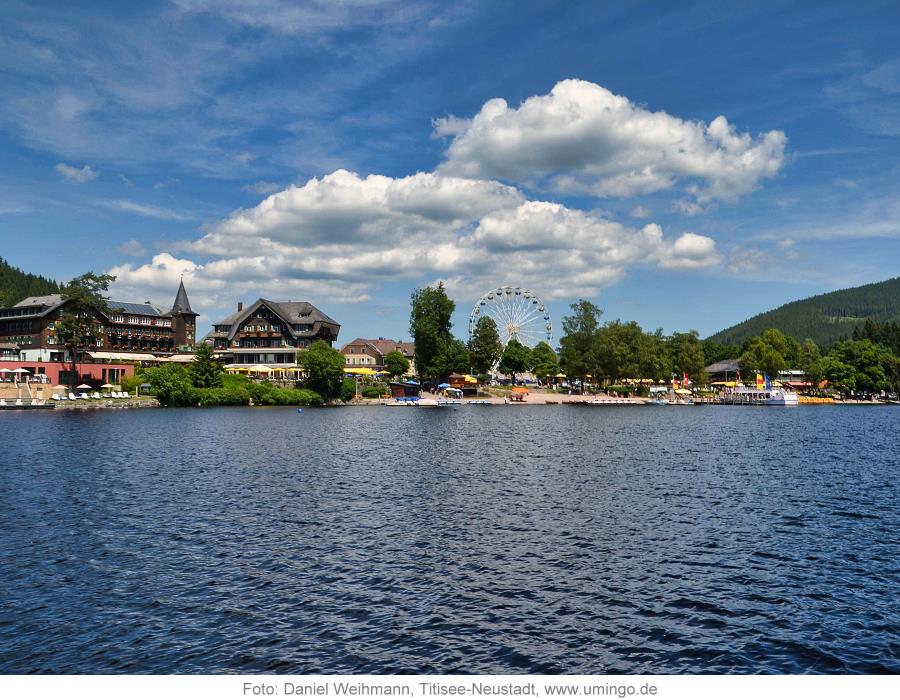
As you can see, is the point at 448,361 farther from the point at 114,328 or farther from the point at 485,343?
the point at 114,328

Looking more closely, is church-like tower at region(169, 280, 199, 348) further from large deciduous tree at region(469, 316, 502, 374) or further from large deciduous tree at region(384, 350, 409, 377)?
large deciduous tree at region(469, 316, 502, 374)

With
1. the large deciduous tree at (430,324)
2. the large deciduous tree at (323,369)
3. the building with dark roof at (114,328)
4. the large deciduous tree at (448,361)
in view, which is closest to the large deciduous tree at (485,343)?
the large deciduous tree at (448,361)

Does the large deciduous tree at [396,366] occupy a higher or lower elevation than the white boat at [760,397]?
higher

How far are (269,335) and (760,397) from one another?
12908cm

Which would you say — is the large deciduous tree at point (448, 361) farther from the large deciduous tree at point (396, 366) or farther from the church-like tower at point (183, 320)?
the church-like tower at point (183, 320)

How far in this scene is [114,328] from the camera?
16950 centimetres

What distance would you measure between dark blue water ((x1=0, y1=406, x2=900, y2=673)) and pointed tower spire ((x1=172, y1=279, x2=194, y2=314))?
143455 mm

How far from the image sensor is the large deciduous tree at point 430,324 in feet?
504

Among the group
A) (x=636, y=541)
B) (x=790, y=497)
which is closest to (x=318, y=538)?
(x=636, y=541)

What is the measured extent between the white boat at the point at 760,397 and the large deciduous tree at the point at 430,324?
81.1 m

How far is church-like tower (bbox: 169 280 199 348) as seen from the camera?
187 meters

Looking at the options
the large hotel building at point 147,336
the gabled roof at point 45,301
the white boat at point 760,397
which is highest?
the gabled roof at point 45,301

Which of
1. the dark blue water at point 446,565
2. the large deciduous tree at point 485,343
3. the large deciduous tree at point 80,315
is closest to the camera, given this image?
the dark blue water at point 446,565

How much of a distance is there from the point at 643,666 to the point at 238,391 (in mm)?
127091
